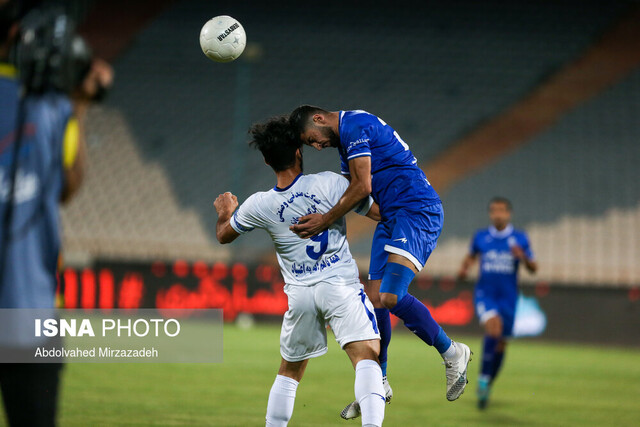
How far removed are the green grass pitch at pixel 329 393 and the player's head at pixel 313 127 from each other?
2218 mm

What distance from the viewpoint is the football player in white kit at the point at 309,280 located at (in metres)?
4.14

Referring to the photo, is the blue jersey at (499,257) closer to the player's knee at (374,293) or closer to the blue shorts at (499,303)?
the blue shorts at (499,303)

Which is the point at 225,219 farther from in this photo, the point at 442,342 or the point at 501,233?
the point at 501,233

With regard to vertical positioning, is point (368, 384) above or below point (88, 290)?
below

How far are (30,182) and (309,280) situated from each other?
2.09 m

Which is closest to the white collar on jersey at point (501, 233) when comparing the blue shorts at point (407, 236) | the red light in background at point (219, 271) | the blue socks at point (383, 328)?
the blue shorts at point (407, 236)

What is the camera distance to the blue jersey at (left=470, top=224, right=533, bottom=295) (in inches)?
336

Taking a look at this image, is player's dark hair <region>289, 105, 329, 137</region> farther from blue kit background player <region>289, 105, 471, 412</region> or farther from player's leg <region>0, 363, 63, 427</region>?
player's leg <region>0, 363, 63, 427</region>

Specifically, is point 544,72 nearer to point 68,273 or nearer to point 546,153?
point 546,153

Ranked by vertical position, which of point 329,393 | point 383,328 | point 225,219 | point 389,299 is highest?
point 225,219

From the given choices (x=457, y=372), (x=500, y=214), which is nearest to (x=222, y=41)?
(x=457, y=372)

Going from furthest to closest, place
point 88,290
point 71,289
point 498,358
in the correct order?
1. point 88,290
2. point 71,289
3. point 498,358

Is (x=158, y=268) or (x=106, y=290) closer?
(x=106, y=290)

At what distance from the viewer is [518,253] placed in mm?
8398
